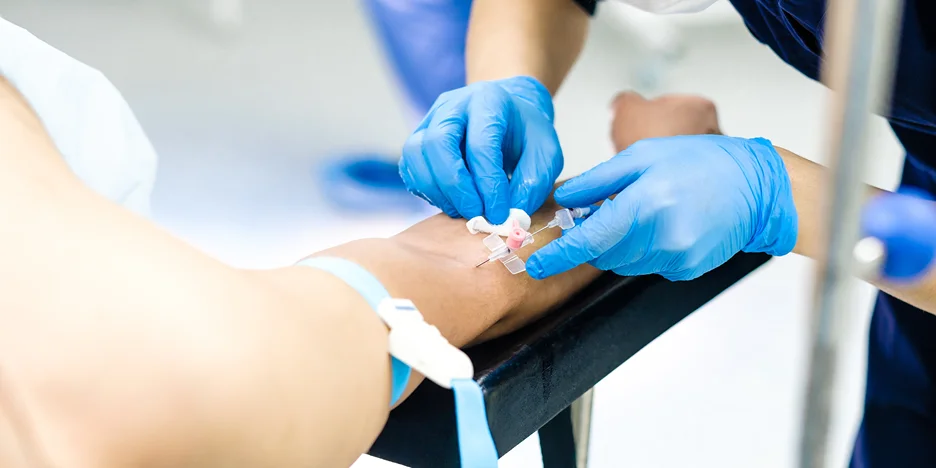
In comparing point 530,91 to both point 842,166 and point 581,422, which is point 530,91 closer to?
point 581,422

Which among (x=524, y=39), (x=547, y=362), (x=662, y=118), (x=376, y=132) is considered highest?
(x=524, y=39)

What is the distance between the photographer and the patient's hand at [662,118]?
120cm

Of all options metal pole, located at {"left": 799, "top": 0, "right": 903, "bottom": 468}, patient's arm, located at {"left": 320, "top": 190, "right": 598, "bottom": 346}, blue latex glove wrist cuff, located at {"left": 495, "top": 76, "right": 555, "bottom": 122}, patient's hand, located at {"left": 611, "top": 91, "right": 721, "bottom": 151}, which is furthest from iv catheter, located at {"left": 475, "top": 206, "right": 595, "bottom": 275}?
metal pole, located at {"left": 799, "top": 0, "right": 903, "bottom": 468}

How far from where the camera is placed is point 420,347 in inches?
23.2

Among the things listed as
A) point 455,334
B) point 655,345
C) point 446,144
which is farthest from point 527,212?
point 655,345

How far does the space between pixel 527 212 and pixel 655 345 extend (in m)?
1.06

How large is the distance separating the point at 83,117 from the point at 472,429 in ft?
1.57

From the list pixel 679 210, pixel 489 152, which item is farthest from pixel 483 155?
pixel 679 210

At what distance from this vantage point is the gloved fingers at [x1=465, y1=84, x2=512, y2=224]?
0.93 metres

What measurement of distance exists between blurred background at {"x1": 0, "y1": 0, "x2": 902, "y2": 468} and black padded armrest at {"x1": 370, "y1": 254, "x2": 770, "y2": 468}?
1.58 ft

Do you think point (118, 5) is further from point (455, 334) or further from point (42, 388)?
point (42, 388)

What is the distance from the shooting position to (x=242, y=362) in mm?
484

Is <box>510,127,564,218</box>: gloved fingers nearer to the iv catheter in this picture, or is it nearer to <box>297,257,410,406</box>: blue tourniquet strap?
the iv catheter

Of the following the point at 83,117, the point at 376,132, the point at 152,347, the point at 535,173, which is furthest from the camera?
the point at 376,132
